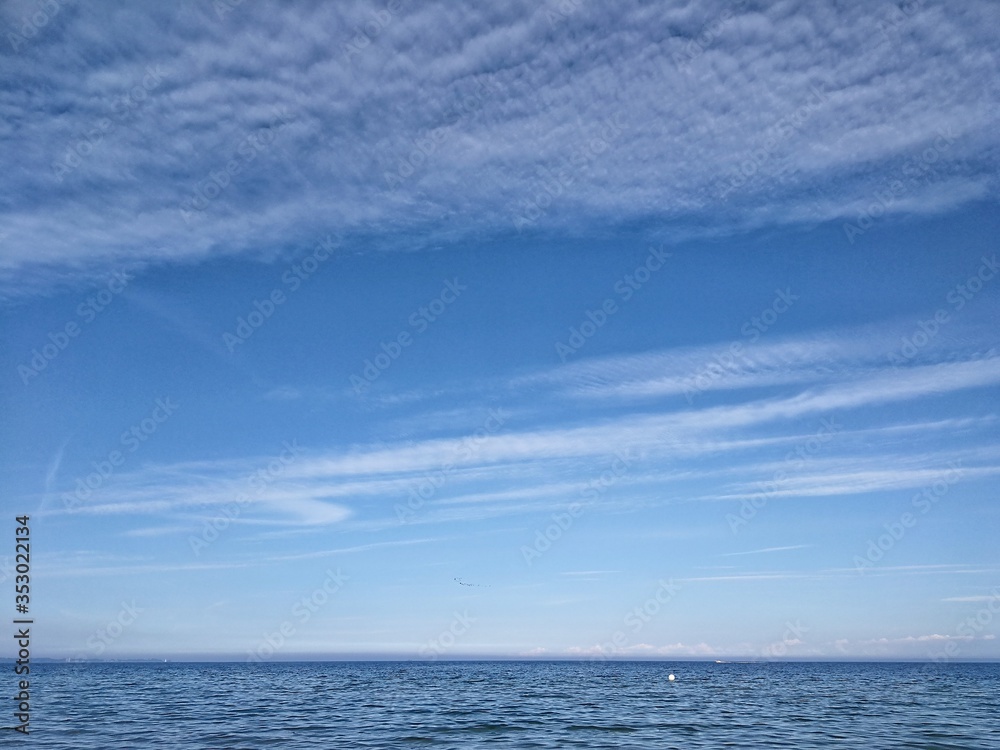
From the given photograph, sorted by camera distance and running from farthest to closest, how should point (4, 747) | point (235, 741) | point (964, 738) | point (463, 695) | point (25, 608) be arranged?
point (463, 695), point (964, 738), point (235, 741), point (4, 747), point (25, 608)

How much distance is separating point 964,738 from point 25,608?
148 feet

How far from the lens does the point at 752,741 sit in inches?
1407

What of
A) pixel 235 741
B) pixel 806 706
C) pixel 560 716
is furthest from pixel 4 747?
pixel 806 706

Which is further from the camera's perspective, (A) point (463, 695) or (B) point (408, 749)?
(A) point (463, 695)

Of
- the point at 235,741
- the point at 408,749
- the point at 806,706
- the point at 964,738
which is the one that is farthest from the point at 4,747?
the point at 806,706

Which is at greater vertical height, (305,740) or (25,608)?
(25,608)

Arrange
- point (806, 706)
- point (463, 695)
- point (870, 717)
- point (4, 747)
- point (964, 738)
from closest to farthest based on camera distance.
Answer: point (4, 747), point (964, 738), point (870, 717), point (806, 706), point (463, 695)

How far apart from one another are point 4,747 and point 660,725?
3384cm

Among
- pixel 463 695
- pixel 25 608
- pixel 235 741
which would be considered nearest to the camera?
pixel 25 608

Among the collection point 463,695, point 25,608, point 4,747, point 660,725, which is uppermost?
point 25,608

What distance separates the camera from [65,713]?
1885 inches

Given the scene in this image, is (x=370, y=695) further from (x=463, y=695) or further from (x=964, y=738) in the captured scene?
(x=964, y=738)

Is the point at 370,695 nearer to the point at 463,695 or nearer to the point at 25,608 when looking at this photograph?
the point at 463,695

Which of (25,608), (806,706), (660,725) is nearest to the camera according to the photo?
(25,608)
